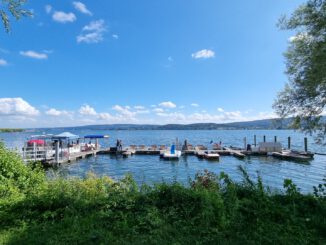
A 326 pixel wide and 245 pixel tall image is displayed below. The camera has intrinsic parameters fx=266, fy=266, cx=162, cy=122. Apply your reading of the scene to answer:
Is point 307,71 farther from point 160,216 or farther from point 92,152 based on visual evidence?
point 92,152

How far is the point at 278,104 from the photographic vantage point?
11.8m

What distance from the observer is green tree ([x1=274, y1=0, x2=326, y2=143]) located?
27.0 ft

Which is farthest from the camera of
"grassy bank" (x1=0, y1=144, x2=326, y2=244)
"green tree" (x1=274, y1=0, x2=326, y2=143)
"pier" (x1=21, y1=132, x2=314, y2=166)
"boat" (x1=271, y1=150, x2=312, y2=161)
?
"boat" (x1=271, y1=150, x2=312, y2=161)

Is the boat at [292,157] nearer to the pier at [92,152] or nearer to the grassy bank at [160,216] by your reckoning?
the pier at [92,152]

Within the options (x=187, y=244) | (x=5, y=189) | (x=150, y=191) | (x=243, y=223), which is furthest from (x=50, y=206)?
(x=243, y=223)

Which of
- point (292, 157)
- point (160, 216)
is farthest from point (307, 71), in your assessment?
point (292, 157)

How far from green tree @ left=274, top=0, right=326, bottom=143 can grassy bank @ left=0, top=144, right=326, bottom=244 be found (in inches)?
182

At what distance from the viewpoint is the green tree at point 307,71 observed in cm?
824

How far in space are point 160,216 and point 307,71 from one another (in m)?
7.61

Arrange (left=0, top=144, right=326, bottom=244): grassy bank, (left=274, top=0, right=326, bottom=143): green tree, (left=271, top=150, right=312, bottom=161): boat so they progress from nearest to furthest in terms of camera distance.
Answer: (left=0, top=144, right=326, bottom=244): grassy bank → (left=274, top=0, right=326, bottom=143): green tree → (left=271, top=150, right=312, bottom=161): boat

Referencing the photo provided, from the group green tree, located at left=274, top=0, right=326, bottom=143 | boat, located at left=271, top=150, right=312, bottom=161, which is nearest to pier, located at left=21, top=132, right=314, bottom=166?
boat, located at left=271, top=150, right=312, bottom=161

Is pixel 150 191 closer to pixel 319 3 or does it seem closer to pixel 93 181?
pixel 93 181

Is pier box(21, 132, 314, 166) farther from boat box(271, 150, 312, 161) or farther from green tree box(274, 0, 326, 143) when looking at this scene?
green tree box(274, 0, 326, 143)

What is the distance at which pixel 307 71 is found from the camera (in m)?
9.35
